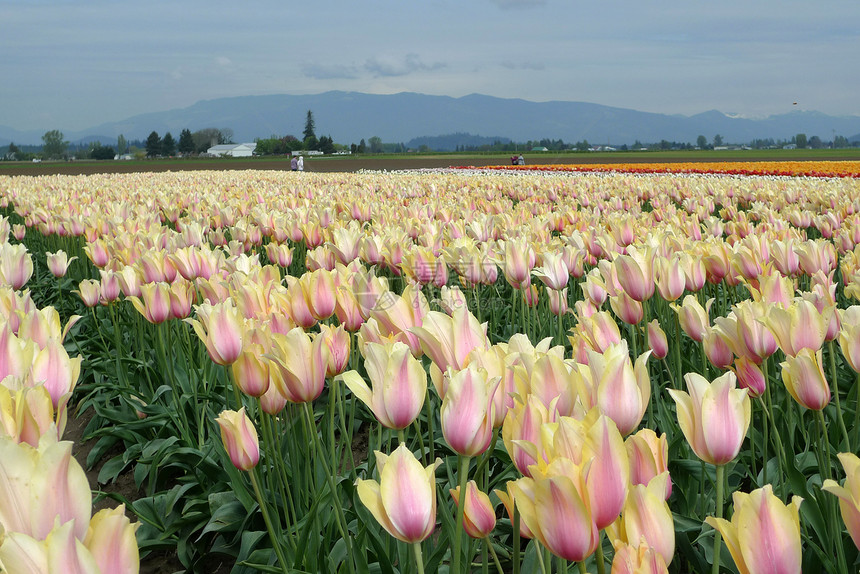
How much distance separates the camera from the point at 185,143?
137m

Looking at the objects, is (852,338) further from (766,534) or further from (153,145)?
(153,145)

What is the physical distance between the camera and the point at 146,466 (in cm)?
359

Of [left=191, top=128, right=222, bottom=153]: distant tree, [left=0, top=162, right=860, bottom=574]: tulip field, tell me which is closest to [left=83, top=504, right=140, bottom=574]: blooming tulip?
[left=0, top=162, right=860, bottom=574]: tulip field

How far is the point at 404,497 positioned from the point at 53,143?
608 ft

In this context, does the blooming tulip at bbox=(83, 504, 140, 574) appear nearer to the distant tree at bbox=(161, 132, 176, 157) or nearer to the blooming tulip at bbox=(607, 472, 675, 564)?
the blooming tulip at bbox=(607, 472, 675, 564)

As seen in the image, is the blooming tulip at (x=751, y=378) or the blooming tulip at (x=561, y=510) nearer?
the blooming tulip at (x=561, y=510)

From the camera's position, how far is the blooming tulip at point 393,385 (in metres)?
1.48

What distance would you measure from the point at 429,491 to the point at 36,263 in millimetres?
9249

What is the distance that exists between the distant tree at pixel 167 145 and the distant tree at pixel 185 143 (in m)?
1.48

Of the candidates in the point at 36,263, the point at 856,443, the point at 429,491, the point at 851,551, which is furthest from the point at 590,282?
the point at 36,263

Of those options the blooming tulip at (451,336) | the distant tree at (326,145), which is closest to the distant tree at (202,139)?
the distant tree at (326,145)

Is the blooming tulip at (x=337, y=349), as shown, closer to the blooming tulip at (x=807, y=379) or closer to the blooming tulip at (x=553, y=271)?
the blooming tulip at (x=807, y=379)

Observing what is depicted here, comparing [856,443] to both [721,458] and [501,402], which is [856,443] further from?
[501,402]

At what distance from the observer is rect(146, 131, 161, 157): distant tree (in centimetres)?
13375
